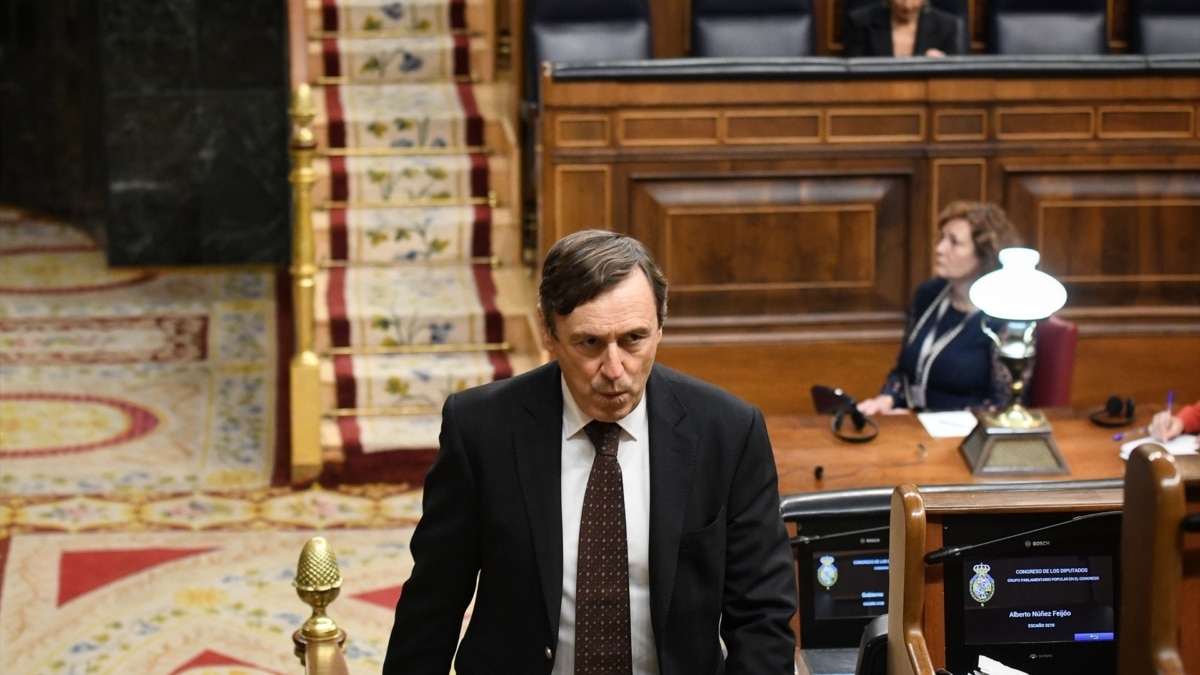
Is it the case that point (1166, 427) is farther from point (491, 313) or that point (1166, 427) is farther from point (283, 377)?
point (283, 377)

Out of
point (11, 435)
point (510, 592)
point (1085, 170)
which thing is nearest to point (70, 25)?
point (11, 435)

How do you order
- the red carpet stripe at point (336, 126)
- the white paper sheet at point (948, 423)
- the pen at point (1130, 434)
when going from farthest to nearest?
1. the red carpet stripe at point (336, 126)
2. the white paper sheet at point (948, 423)
3. the pen at point (1130, 434)

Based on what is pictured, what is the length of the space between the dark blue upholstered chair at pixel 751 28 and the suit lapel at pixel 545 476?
4.78 metres

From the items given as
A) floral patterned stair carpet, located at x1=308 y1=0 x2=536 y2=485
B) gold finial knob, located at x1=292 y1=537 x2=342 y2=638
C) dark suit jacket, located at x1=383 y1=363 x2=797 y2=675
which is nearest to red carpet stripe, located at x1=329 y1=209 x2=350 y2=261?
floral patterned stair carpet, located at x1=308 y1=0 x2=536 y2=485

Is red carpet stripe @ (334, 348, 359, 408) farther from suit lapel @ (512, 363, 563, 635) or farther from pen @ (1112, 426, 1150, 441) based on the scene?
suit lapel @ (512, 363, 563, 635)

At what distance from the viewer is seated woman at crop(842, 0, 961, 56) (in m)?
6.59

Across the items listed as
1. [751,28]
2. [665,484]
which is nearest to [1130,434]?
[665,484]

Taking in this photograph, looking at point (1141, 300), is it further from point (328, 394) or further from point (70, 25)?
point (70, 25)

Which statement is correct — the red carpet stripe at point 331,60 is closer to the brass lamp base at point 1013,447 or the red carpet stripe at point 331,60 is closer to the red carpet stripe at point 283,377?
the red carpet stripe at point 283,377

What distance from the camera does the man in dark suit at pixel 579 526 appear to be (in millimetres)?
2297

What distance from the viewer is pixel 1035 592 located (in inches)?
101

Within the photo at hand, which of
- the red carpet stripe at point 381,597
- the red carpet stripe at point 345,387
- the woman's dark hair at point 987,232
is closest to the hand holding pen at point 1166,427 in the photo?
the woman's dark hair at point 987,232

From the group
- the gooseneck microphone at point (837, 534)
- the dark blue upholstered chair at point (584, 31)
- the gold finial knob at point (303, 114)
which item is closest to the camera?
the gooseneck microphone at point (837, 534)

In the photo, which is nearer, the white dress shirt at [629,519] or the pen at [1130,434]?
the white dress shirt at [629,519]
